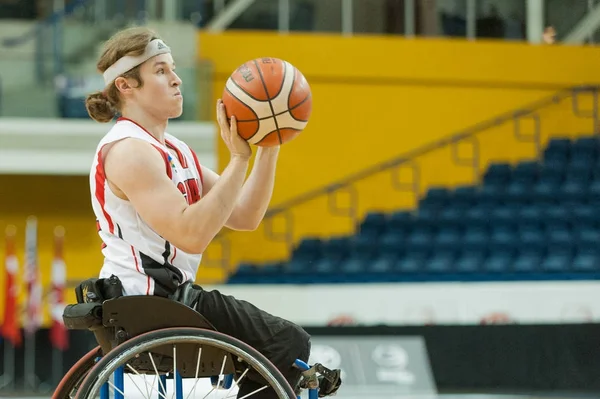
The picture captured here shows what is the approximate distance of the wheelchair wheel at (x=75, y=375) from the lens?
9.66ft

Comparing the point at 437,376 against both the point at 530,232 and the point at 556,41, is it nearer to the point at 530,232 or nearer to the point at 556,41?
the point at 530,232

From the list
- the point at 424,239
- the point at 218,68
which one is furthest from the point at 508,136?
the point at 218,68

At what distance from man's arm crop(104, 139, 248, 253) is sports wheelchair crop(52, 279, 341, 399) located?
0.60ft

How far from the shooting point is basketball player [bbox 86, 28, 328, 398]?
2.68 metres

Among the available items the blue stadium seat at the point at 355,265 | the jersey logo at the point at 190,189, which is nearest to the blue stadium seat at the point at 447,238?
the blue stadium seat at the point at 355,265

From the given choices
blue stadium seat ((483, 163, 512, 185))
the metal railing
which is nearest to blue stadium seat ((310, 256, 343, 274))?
the metal railing

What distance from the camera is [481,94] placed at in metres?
12.4

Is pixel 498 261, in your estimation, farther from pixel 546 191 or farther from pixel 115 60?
pixel 115 60

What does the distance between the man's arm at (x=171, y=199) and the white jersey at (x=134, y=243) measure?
8 centimetres

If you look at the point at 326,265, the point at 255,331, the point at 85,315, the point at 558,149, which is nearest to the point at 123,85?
the point at 85,315

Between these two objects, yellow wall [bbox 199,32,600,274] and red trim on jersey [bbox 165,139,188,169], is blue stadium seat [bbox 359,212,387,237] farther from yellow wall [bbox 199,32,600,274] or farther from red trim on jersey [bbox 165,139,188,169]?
red trim on jersey [bbox 165,139,188,169]

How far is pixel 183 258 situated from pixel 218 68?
29.8 feet

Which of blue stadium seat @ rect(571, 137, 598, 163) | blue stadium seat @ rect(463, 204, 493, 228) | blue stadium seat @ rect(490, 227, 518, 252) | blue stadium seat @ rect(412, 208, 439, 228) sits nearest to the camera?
A: blue stadium seat @ rect(490, 227, 518, 252)

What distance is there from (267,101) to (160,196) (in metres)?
0.41
